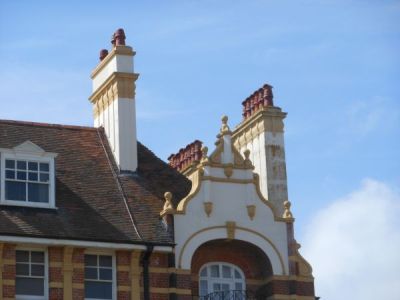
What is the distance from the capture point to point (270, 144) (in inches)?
1937

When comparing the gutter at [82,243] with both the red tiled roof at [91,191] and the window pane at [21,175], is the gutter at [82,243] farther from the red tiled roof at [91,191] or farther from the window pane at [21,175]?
the window pane at [21,175]

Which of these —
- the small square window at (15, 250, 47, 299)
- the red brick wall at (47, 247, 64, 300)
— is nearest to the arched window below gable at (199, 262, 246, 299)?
the red brick wall at (47, 247, 64, 300)

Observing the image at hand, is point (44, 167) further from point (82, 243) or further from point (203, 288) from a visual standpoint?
point (203, 288)

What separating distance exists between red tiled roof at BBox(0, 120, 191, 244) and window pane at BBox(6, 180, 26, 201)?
0.41 metres

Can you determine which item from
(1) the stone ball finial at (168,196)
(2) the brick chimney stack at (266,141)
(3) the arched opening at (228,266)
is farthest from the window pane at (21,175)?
(2) the brick chimney stack at (266,141)

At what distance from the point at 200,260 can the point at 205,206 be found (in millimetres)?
1586

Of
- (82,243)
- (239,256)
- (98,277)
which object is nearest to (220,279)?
(239,256)

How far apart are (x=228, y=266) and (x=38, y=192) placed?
19.8ft

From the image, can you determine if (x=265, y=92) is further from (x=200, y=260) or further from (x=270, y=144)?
(x=200, y=260)

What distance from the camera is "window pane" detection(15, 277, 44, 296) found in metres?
42.0

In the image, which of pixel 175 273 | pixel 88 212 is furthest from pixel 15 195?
pixel 175 273

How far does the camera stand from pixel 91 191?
45.3 meters

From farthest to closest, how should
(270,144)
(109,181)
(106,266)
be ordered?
(270,144), (109,181), (106,266)

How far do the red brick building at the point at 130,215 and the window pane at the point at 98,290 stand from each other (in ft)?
0.13
